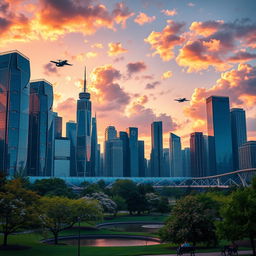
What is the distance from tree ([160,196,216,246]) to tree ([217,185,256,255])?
22.5ft

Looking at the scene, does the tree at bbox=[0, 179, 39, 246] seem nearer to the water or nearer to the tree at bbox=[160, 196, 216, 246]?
the water

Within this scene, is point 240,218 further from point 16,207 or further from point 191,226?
point 16,207

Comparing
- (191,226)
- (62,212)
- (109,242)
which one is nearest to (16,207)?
(62,212)

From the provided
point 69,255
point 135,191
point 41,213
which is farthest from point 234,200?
point 135,191

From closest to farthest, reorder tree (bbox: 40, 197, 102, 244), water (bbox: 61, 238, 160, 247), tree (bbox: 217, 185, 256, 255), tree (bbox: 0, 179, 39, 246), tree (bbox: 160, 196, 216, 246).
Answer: tree (bbox: 217, 185, 256, 255) → tree (bbox: 160, 196, 216, 246) → tree (bbox: 0, 179, 39, 246) → tree (bbox: 40, 197, 102, 244) → water (bbox: 61, 238, 160, 247)

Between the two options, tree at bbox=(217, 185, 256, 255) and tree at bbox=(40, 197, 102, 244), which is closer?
tree at bbox=(217, 185, 256, 255)

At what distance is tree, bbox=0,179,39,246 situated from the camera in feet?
148

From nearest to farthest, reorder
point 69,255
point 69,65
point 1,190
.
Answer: point 69,255 < point 1,190 < point 69,65

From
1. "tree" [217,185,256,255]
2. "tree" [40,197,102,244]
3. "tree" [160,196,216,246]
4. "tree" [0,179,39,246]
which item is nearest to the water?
"tree" [40,197,102,244]

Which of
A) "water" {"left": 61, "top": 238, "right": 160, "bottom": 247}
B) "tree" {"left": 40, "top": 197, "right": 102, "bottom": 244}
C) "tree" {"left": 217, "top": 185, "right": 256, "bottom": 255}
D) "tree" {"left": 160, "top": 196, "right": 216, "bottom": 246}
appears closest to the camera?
"tree" {"left": 217, "top": 185, "right": 256, "bottom": 255}

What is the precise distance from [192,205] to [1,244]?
28.7 metres

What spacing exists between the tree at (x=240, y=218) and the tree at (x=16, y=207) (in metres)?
27.0

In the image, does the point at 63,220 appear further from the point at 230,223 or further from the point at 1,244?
the point at 230,223

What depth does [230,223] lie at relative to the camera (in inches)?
1410
